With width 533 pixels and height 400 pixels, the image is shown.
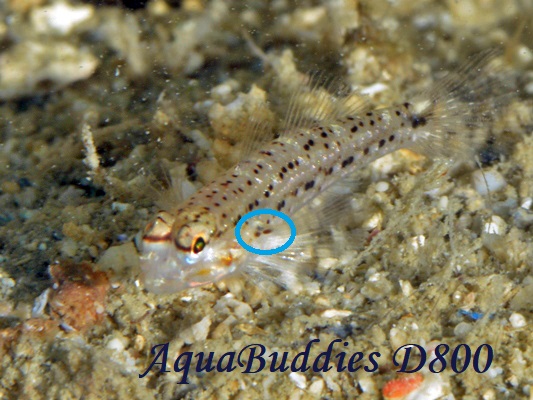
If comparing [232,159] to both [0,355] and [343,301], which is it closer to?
[343,301]

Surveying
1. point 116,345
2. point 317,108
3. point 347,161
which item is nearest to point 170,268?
point 116,345

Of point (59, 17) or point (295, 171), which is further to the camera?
point (59, 17)

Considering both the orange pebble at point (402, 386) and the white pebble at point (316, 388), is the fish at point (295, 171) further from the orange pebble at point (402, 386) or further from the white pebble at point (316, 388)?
the orange pebble at point (402, 386)

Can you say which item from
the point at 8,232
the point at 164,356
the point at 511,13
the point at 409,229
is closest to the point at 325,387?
the point at 164,356

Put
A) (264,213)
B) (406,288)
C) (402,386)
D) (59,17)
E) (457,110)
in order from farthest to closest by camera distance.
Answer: (59,17) < (457,110) < (406,288) < (264,213) < (402,386)

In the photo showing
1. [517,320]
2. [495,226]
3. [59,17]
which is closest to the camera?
[517,320]

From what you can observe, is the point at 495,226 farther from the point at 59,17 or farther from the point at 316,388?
the point at 59,17
